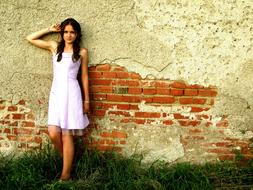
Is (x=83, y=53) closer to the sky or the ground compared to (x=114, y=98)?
closer to the sky

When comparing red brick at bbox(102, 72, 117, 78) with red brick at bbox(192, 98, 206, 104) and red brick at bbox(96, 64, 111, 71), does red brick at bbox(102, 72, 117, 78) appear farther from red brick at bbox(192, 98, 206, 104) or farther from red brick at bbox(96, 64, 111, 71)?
red brick at bbox(192, 98, 206, 104)

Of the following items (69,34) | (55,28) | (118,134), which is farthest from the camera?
(118,134)

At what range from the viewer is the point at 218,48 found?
3.90 meters

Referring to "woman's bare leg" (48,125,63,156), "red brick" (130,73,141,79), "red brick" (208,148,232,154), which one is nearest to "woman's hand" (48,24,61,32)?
"red brick" (130,73,141,79)

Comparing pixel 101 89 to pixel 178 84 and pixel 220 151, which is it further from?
pixel 220 151

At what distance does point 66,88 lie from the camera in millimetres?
3822

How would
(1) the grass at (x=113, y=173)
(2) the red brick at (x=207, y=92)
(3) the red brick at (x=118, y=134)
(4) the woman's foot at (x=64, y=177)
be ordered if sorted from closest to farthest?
(1) the grass at (x=113, y=173) < (4) the woman's foot at (x=64, y=177) < (2) the red brick at (x=207, y=92) < (3) the red brick at (x=118, y=134)

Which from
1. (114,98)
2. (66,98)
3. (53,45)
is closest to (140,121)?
(114,98)

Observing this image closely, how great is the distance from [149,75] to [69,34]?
36.3 inches

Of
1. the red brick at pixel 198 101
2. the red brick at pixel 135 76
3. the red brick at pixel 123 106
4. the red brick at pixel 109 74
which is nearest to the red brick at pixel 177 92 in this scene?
the red brick at pixel 198 101

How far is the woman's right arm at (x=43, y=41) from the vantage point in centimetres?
391

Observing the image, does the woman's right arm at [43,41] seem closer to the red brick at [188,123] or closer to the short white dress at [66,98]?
the short white dress at [66,98]

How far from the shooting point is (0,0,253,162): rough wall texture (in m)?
3.88

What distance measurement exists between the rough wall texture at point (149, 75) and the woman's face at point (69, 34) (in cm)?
18
